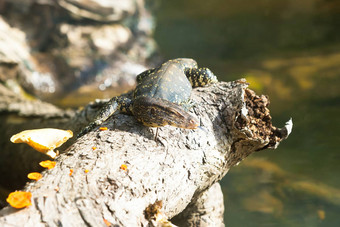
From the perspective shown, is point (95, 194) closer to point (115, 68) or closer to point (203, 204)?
point (203, 204)

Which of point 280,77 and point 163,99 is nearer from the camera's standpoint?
point 163,99

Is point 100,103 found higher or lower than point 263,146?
higher

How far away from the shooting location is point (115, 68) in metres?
12.5

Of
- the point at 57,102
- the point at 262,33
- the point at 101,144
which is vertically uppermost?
the point at 262,33

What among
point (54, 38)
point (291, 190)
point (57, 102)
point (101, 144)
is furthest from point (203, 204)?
point (54, 38)

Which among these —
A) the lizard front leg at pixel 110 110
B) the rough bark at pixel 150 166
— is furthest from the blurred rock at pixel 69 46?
the rough bark at pixel 150 166

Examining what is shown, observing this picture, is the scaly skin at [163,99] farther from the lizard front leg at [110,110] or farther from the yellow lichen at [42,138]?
the yellow lichen at [42,138]

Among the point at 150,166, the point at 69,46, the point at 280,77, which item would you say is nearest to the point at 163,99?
the point at 150,166

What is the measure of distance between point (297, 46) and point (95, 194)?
13.1 meters

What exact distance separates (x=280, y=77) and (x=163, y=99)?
8.43m

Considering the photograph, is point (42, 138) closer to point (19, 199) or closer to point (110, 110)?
point (19, 199)

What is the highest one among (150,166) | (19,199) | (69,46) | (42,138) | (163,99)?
(69,46)

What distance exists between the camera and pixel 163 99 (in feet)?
12.5

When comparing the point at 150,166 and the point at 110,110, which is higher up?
the point at 110,110
